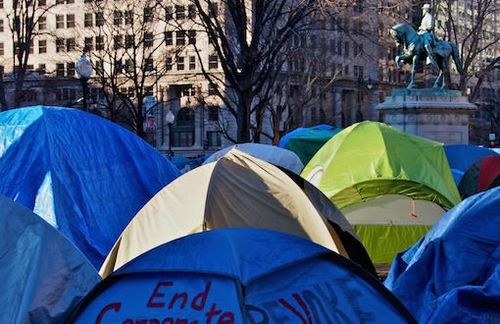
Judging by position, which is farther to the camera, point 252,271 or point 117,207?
point 117,207

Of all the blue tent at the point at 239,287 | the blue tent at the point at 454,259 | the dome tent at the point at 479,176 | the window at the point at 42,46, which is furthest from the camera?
the window at the point at 42,46

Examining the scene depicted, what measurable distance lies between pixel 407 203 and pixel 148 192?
11.0 feet

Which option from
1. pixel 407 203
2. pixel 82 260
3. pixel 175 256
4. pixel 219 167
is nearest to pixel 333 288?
pixel 175 256

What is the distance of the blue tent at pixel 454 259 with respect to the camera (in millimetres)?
5117

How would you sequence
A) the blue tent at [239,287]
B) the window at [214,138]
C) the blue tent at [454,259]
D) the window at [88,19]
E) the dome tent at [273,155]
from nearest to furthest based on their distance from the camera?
the blue tent at [239,287] < the blue tent at [454,259] < the dome tent at [273,155] < the window at [88,19] < the window at [214,138]

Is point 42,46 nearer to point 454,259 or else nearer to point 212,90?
point 212,90

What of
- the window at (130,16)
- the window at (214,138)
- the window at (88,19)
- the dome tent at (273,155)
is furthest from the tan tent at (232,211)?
the window at (214,138)

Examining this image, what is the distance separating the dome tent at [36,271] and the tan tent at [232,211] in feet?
5.87

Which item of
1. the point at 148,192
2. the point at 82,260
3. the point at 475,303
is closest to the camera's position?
the point at 475,303

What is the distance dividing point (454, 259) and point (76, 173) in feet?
15.9

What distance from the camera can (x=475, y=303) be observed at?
Answer: 15.2 feet

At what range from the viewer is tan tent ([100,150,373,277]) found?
6.68m

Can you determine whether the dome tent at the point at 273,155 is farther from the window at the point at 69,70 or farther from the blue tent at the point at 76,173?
the window at the point at 69,70

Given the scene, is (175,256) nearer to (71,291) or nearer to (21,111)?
(71,291)
